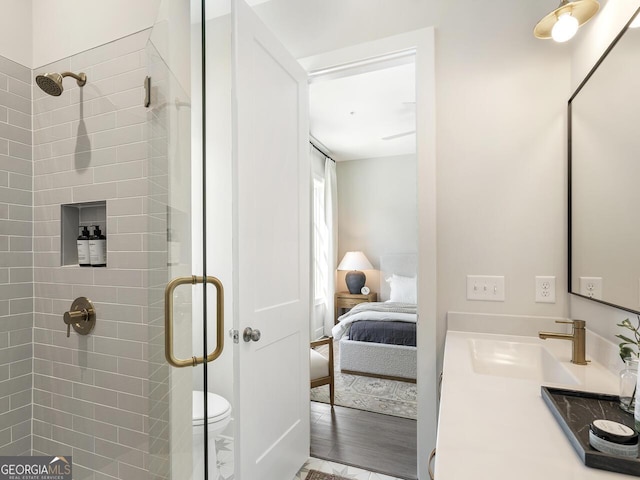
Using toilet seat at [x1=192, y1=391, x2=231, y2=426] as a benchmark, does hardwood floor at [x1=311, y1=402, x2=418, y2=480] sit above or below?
below

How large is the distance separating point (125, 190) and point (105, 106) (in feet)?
1.48

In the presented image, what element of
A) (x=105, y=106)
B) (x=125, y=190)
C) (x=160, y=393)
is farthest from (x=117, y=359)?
(x=105, y=106)

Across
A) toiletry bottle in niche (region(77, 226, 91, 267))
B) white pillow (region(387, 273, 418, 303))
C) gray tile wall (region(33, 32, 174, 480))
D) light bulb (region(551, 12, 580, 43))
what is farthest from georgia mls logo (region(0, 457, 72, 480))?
white pillow (region(387, 273, 418, 303))

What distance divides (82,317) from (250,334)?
2.97ft

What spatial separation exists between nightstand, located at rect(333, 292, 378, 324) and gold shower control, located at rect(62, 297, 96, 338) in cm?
389

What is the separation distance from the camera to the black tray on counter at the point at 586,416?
23.1 inches

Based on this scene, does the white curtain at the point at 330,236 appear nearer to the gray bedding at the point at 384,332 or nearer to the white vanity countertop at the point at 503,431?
the gray bedding at the point at 384,332

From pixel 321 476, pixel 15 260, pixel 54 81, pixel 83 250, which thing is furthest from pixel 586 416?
pixel 15 260

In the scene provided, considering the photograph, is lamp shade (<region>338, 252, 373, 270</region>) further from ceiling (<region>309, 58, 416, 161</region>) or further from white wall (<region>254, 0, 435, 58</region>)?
white wall (<region>254, 0, 435, 58</region>)

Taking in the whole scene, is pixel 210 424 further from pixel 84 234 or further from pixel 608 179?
pixel 608 179

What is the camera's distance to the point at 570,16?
1231mm

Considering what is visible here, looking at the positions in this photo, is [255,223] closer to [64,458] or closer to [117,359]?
[117,359]

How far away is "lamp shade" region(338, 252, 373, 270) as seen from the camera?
5.37 meters

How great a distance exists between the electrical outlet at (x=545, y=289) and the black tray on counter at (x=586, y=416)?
0.78 m
